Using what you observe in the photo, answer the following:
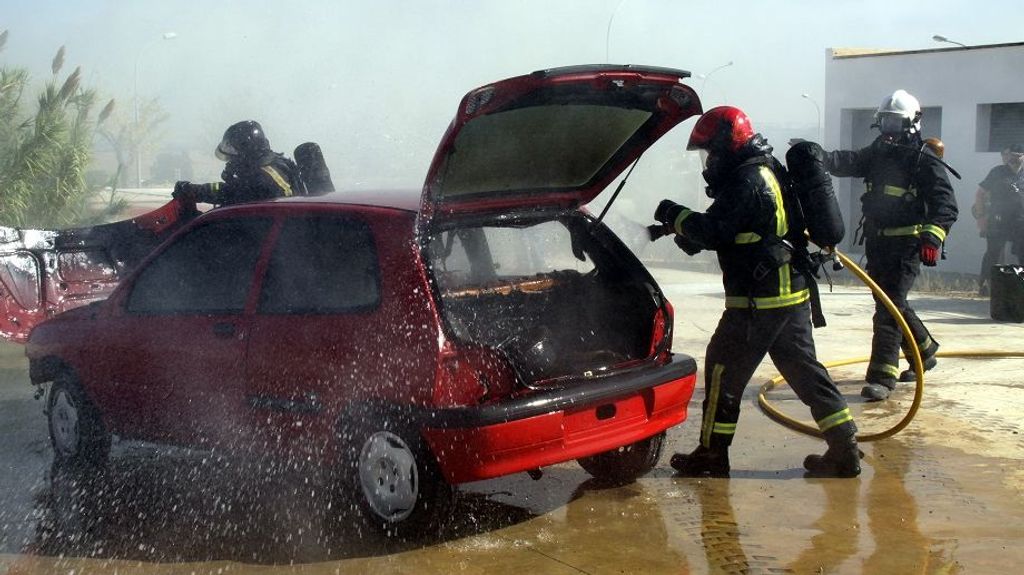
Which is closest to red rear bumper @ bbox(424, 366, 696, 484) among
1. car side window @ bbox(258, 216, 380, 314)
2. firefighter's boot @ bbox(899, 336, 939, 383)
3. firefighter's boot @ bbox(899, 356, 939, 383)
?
car side window @ bbox(258, 216, 380, 314)

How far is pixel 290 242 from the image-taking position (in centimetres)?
490

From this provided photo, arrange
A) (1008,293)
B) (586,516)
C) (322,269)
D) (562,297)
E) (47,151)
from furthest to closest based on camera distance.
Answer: (47,151), (1008,293), (562,297), (586,516), (322,269)

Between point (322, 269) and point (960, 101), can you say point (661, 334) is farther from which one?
point (960, 101)

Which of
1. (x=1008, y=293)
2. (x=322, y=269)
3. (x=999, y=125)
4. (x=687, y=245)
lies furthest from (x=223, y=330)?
(x=999, y=125)

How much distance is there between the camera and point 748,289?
17.3ft

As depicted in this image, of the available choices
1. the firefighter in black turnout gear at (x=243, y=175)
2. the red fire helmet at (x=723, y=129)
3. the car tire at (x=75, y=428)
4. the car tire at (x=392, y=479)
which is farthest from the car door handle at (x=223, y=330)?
the firefighter in black turnout gear at (x=243, y=175)

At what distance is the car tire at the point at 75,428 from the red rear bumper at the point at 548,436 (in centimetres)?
223

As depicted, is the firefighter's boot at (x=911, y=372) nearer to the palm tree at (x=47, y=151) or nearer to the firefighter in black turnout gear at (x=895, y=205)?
the firefighter in black turnout gear at (x=895, y=205)

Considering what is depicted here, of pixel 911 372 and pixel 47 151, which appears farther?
pixel 47 151

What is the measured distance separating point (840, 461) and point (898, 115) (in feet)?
8.77

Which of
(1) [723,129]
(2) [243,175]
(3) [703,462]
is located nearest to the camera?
(1) [723,129]

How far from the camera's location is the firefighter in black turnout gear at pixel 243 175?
7863mm

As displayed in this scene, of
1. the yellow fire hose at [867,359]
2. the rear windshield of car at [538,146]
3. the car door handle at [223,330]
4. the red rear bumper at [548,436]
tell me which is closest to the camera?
→ the red rear bumper at [548,436]

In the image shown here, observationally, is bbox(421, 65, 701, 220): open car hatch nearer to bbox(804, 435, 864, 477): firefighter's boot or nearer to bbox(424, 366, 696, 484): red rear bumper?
bbox(424, 366, 696, 484): red rear bumper
